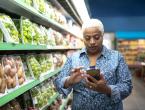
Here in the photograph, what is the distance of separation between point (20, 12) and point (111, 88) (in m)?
1.45

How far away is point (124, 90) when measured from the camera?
2613 mm

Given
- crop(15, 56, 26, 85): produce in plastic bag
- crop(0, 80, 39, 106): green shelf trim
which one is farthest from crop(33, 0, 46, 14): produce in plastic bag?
crop(0, 80, 39, 106): green shelf trim

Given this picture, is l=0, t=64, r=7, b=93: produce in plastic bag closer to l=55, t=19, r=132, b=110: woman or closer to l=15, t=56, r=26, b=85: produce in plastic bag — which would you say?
l=15, t=56, r=26, b=85: produce in plastic bag

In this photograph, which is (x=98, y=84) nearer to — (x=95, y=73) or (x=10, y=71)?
(x=95, y=73)

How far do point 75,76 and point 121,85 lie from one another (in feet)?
1.31

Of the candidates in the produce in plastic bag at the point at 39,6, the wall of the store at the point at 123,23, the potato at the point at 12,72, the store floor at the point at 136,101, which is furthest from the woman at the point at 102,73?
the wall of the store at the point at 123,23

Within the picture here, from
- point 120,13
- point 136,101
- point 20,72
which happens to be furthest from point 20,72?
point 120,13

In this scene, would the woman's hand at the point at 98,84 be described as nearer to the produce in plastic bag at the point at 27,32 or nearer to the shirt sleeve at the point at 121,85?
the shirt sleeve at the point at 121,85

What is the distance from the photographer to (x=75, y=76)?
254cm

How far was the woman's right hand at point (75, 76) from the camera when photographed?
2.51 m

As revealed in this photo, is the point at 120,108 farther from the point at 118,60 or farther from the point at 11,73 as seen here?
the point at 11,73

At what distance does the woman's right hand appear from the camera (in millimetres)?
2512

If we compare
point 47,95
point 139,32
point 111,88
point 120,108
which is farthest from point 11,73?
point 139,32

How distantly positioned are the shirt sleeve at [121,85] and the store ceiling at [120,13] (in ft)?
46.4
